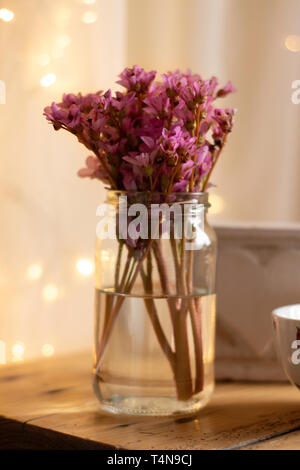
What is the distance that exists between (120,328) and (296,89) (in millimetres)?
609

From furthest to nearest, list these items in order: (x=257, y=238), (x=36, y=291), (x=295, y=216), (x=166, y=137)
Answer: (x=295, y=216), (x=36, y=291), (x=257, y=238), (x=166, y=137)

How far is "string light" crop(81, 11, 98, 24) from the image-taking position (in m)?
1.10

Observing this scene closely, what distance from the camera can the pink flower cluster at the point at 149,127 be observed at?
0.68m

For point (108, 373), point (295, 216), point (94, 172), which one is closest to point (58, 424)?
point (108, 373)

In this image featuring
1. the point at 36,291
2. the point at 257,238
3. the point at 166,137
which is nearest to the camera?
the point at 166,137

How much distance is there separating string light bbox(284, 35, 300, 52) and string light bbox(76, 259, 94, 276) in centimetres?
51

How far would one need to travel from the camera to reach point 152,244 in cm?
73

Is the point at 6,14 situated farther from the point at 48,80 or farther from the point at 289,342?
the point at 289,342

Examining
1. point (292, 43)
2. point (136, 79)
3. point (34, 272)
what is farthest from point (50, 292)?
point (292, 43)

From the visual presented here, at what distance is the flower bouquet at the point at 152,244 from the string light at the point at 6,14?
0.34 metres

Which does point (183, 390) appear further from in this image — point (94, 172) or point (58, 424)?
point (94, 172)

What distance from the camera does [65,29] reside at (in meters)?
1.07

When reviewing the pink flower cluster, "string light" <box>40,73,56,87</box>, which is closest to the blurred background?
"string light" <box>40,73,56,87</box>

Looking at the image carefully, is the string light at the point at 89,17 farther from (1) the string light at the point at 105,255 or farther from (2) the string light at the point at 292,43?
(1) the string light at the point at 105,255
